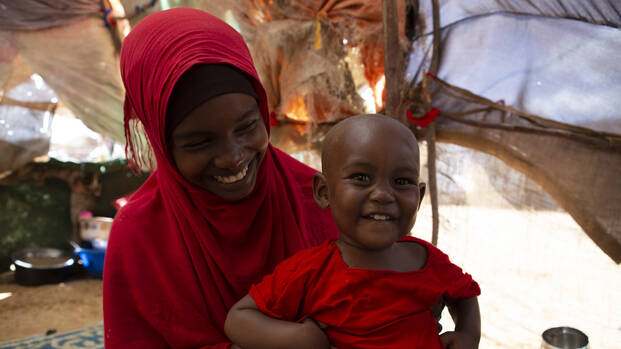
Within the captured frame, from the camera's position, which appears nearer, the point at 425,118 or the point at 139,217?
the point at 139,217

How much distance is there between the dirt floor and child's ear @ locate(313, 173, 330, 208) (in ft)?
17.3

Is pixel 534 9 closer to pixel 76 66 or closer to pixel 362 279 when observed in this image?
pixel 362 279

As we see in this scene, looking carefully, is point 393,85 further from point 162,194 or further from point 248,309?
point 248,309

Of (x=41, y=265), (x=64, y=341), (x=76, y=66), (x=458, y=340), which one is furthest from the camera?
(x=41, y=265)

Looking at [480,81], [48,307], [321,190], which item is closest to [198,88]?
[321,190]

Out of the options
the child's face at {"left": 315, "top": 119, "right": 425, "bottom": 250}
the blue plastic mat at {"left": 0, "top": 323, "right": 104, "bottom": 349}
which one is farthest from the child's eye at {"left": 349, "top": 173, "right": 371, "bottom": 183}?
the blue plastic mat at {"left": 0, "top": 323, "right": 104, "bottom": 349}

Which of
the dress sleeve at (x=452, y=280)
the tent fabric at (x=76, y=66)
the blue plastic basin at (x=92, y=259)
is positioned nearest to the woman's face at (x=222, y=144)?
the dress sleeve at (x=452, y=280)

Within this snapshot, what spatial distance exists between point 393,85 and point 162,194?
191cm

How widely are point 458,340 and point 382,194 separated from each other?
1.56 ft

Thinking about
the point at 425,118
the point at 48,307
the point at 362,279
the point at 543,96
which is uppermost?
the point at 543,96

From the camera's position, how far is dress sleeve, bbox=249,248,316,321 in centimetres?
113

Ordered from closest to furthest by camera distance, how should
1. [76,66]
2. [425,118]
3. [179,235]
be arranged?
[179,235] < [425,118] < [76,66]

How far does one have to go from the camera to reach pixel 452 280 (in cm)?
119

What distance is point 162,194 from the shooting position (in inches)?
60.7
